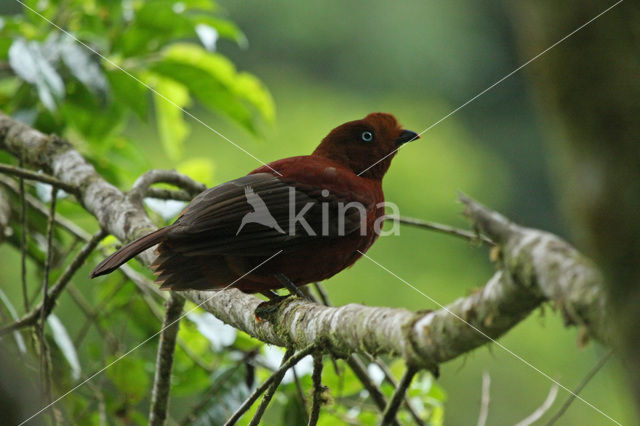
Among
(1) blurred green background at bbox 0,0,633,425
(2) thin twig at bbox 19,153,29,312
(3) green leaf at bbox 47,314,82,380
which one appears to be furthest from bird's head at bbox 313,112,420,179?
(3) green leaf at bbox 47,314,82,380

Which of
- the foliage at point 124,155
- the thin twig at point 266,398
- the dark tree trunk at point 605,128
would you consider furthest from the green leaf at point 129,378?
the dark tree trunk at point 605,128

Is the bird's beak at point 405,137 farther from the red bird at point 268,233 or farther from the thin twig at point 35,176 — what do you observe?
the thin twig at point 35,176

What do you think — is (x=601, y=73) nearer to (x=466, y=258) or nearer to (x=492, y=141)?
(x=466, y=258)

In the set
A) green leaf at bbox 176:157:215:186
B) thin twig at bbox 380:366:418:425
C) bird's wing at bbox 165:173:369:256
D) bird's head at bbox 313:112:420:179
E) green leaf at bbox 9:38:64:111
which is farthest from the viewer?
green leaf at bbox 176:157:215:186

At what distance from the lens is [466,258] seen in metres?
9.75

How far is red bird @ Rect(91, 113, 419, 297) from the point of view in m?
2.38

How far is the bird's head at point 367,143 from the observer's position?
10.4ft

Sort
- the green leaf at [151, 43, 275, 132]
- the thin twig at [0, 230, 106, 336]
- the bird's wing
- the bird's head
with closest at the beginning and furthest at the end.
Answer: the bird's wing → the thin twig at [0, 230, 106, 336] → the bird's head → the green leaf at [151, 43, 275, 132]

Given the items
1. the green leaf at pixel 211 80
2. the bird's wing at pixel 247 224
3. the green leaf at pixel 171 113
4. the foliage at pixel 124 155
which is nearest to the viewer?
the bird's wing at pixel 247 224

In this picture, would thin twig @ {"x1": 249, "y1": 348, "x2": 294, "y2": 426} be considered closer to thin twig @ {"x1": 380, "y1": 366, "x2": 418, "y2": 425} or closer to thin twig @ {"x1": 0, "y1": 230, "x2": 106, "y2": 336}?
thin twig @ {"x1": 380, "y1": 366, "x2": 418, "y2": 425}

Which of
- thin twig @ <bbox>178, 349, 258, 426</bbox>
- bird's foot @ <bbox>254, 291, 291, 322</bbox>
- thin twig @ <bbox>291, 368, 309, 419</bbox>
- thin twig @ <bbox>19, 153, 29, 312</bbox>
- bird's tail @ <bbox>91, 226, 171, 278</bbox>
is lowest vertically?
thin twig @ <bbox>291, 368, 309, 419</bbox>

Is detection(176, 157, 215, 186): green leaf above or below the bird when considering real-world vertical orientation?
above

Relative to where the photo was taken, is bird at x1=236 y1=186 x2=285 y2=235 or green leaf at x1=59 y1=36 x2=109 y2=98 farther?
green leaf at x1=59 y1=36 x2=109 y2=98
